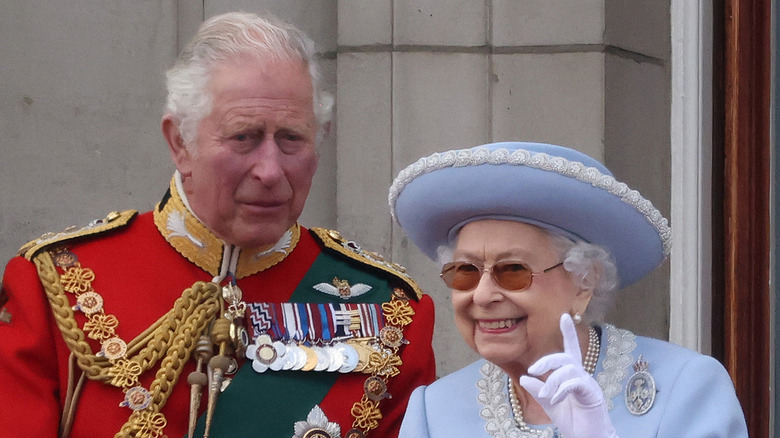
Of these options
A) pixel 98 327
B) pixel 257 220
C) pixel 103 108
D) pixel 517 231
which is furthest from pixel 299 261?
pixel 103 108

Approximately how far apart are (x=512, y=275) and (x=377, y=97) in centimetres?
222

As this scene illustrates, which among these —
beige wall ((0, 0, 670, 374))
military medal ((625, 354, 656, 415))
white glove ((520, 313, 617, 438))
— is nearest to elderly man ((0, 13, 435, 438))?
military medal ((625, 354, 656, 415))

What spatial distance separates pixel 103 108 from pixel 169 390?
207cm

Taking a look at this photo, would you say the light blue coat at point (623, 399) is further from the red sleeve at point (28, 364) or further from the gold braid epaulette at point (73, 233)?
the gold braid epaulette at point (73, 233)

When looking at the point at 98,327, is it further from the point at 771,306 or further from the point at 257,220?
the point at 771,306

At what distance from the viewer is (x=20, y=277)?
3.41 metres

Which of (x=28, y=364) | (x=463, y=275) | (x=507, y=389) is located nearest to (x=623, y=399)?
(x=507, y=389)

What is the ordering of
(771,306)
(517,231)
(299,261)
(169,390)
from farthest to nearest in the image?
(771,306) < (299,261) < (169,390) < (517,231)

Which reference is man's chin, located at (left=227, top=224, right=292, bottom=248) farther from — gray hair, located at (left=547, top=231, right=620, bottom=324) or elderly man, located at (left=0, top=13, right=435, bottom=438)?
gray hair, located at (left=547, top=231, right=620, bottom=324)

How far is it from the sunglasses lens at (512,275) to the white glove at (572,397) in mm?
272

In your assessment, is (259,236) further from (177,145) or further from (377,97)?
(377,97)

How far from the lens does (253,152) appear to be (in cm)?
335

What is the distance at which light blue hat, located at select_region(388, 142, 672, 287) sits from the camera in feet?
Result: 9.41

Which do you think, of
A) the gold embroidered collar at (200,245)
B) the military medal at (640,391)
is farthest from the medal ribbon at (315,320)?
the military medal at (640,391)
